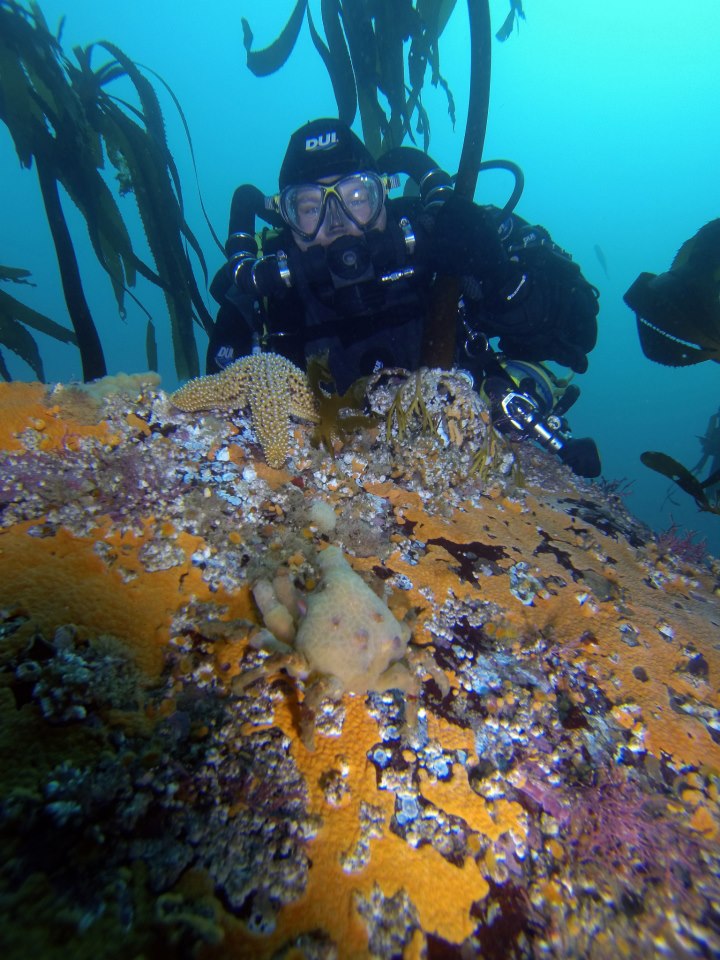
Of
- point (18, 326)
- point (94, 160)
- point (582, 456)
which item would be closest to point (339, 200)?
point (94, 160)

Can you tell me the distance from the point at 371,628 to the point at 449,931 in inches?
32.3

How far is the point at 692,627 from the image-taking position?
2.35 metres

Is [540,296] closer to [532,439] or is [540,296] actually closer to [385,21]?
[532,439]

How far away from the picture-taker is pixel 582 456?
3.83 metres

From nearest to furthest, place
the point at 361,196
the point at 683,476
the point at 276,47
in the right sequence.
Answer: the point at 683,476
the point at 361,196
the point at 276,47

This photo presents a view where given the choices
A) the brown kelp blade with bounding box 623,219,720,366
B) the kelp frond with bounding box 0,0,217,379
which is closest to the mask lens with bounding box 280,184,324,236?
the kelp frond with bounding box 0,0,217,379

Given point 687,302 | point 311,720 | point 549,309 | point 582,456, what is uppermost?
point 549,309

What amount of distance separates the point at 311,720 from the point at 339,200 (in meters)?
4.55

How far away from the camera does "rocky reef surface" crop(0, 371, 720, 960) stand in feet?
3.67

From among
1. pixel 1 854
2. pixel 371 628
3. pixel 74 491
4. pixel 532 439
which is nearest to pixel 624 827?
pixel 371 628

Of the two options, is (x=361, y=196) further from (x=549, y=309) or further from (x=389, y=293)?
(x=549, y=309)

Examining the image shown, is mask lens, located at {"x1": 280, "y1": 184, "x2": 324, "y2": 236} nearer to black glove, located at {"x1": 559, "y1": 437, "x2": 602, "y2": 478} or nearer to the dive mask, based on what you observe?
the dive mask

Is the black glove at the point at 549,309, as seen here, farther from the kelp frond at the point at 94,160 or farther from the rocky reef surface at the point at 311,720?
the kelp frond at the point at 94,160

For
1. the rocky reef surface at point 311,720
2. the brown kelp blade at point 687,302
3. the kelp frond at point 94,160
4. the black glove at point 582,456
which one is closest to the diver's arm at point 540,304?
the brown kelp blade at point 687,302
